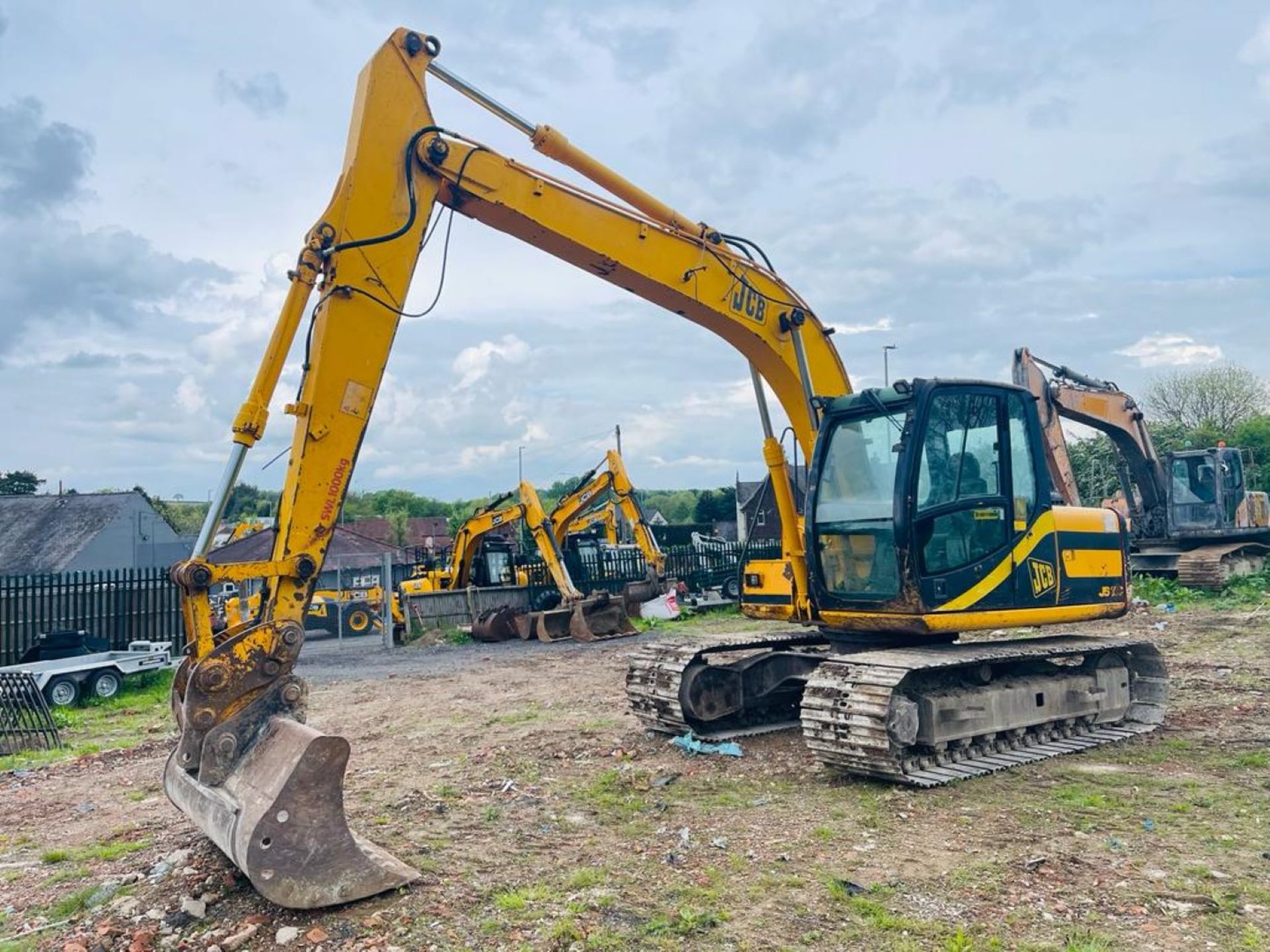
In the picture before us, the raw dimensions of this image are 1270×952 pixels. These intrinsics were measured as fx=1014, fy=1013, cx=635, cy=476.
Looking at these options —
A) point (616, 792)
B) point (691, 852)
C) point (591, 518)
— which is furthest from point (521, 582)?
point (691, 852)

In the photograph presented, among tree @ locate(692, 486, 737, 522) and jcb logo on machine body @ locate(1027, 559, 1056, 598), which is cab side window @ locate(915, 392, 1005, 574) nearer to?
jcb logo on machine body @ locate(1027, 559, 1056, 598)

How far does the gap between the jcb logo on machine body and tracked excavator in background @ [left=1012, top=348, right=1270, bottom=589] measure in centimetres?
1108

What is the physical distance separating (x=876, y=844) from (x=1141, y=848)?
4.24 ft

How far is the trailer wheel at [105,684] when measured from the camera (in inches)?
486

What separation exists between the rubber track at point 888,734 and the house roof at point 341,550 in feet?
87.8

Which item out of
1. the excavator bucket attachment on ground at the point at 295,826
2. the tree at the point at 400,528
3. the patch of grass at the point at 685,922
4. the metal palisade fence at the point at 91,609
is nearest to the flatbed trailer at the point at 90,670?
the metal palisade fence at the point at 91,609

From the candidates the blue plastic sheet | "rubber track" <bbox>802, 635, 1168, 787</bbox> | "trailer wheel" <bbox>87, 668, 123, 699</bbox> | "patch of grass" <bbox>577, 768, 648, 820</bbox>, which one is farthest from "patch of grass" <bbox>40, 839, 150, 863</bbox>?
"trailer wheel" <bbox>87, 668, 123, 699</bbox>

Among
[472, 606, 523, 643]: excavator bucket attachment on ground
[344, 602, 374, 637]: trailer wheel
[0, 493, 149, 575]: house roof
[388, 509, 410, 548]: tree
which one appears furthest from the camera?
[388, 509, 410, 548]: tree

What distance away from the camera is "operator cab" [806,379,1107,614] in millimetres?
6801

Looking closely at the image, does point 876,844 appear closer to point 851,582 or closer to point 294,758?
point 851,582

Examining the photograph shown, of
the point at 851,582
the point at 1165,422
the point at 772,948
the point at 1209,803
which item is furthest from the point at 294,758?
the point at 1165,422

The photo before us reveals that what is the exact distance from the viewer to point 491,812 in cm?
590

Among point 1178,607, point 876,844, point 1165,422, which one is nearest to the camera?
point 876,844

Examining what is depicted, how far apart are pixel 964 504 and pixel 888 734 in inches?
69.6
